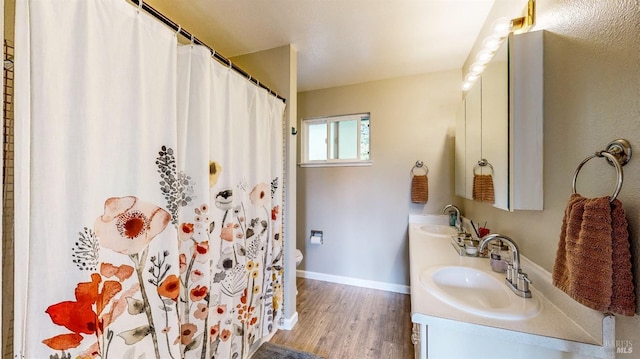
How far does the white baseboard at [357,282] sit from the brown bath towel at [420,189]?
97cm

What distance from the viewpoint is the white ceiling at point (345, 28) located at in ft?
4.95

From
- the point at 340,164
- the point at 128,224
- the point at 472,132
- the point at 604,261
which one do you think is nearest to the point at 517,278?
Result: the point at 604,261

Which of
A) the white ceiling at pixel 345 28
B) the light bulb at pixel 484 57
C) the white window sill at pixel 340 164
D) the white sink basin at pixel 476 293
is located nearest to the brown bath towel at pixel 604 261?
the white sink basin at pixel 476 293

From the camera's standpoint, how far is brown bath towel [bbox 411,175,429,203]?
236 centimetres

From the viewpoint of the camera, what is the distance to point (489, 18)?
1557 millimetres

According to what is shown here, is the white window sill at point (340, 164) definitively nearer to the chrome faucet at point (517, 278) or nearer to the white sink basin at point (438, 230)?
the white sink basin at point (438, 230)

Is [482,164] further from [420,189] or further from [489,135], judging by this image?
[420,189]

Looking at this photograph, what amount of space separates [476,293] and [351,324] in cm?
117

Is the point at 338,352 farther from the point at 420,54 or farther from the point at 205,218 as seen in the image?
the point at 420,54

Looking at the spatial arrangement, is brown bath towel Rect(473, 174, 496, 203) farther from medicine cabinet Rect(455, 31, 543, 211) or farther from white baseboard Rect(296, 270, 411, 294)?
white baseboard Rect(296, 270, 411, 294)

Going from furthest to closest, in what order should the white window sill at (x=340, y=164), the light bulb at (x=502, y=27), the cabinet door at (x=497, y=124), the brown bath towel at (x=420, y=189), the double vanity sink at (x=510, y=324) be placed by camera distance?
the white window sill at (x=340, y=164), the brown bath towel at (x=420, y=189), the light bulb at (x=502, y=27), the cabinet door at (x=497, y=124), the double vanity sink at (x=510, y=324)

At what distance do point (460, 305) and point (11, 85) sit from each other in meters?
1.65

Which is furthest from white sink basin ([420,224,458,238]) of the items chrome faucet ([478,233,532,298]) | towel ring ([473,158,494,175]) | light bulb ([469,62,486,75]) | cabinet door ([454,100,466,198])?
light bulb ([469,62,486,75])

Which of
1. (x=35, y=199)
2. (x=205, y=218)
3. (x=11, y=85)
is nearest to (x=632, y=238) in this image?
(x=205, y=218)
